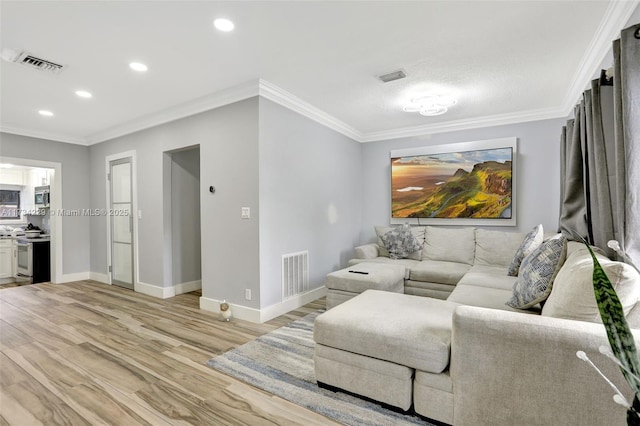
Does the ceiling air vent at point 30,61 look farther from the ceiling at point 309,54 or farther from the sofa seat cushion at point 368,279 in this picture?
the sofa seat cushion at point 368,279

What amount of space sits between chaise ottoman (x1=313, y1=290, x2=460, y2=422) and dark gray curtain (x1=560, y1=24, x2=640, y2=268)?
960 mm

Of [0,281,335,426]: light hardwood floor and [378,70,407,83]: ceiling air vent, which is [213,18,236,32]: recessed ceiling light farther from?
[0,281,335,426]: light hardwood floor

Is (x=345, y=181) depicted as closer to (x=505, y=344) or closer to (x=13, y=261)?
(x=505, y=344)

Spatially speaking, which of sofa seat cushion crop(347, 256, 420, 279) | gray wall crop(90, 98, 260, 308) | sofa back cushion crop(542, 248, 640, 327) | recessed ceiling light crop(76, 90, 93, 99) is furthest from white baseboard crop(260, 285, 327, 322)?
recessed ceiling light crop(76, 90, 93, 99)

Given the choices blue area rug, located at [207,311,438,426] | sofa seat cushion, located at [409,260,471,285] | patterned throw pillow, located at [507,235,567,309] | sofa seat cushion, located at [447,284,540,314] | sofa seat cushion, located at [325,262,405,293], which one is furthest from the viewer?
sofa seat cushion, located at [409,260,471,285]

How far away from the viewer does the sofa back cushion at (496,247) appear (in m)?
3.90

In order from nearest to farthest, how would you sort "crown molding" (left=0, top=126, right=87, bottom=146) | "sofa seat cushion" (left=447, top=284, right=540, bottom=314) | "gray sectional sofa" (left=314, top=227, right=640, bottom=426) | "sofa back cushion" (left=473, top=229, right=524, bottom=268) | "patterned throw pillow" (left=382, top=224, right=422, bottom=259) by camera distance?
"gray sectional sofa" (left=314, top=227, right=640, bottom=426), "sofa seat cushion" (left=447, top=284, right=540, bottom=314), "sofa back cushion" (left=473, top=229, right=524, bottom=268), "patterned throw pillow" (left=382, top=224, right=422, bottom=259), "crown molding" (left=0, top=126, right=87, bottom=146)

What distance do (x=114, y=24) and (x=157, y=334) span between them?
2.69m

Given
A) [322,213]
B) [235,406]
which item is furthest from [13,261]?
[235,406]

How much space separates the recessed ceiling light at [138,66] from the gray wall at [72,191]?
356 cm

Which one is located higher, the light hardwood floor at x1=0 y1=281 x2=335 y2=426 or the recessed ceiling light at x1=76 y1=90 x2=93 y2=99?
the recessed ceiling light at x1=76 y1=90 x2=93 y2=99

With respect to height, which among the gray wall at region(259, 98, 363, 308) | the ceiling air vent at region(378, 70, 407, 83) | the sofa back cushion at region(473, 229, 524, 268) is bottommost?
the sofa back cushion at region(473, 229, 524, 268)

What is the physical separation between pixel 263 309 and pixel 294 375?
1173mm

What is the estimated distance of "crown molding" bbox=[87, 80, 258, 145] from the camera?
3344mm
